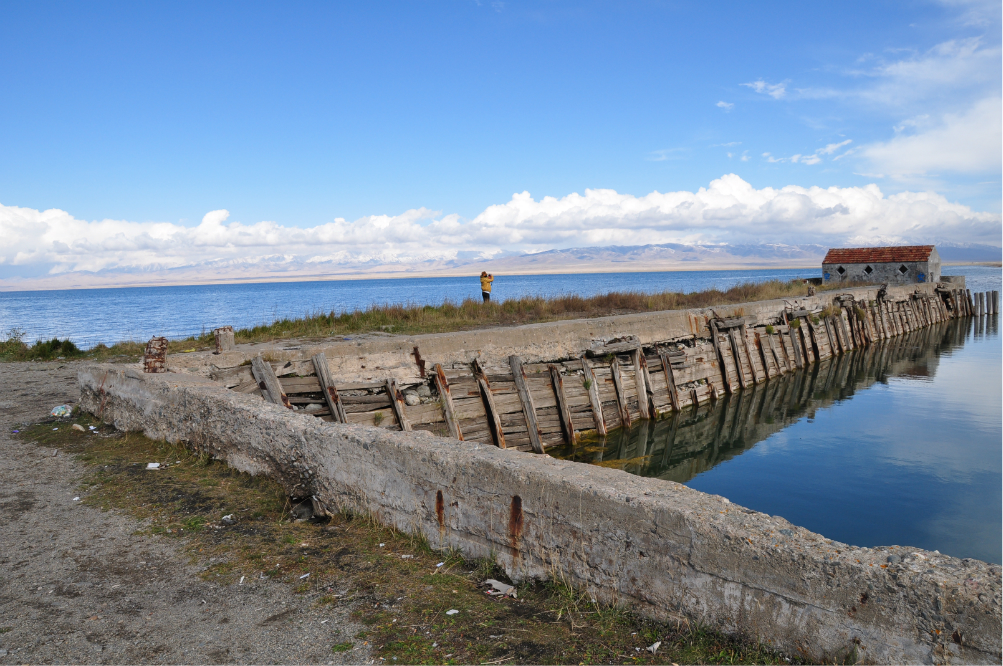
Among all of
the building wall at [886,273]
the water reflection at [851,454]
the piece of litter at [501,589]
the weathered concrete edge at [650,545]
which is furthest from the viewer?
the building wall at [886,273]

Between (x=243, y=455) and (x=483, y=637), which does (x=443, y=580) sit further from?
(x=243, y=455)

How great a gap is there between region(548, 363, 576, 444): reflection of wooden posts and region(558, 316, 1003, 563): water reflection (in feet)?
1.05

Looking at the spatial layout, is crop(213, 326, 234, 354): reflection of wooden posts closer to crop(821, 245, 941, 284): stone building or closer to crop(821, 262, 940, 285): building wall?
crop(821, 245, 941, 284): stone building

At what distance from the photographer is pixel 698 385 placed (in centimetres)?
1650

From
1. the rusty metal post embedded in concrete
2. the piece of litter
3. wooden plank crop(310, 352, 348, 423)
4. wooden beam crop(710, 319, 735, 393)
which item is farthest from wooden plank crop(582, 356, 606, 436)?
the piece of litter

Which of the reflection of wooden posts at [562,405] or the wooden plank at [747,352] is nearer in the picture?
the reflection of wooden posts at [562,405]

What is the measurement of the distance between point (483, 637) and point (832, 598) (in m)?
1.79

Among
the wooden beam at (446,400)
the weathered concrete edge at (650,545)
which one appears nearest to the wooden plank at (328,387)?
the wooden beam at (446,400)

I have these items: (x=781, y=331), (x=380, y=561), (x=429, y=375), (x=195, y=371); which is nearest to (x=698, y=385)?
(x=781, y=331)

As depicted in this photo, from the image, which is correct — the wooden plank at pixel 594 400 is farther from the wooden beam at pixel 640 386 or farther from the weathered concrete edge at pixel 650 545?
the weathered concrete edge at pixel 650 545

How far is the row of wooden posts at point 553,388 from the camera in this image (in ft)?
32.6

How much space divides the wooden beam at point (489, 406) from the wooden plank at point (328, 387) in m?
2.67

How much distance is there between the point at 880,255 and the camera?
1683 inches

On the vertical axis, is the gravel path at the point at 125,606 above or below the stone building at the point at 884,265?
below
